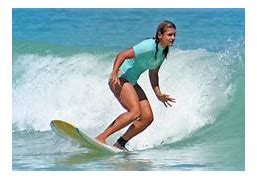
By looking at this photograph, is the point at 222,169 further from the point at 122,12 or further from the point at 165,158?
the point at 122,12

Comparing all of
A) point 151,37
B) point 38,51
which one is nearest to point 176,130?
point 151,37

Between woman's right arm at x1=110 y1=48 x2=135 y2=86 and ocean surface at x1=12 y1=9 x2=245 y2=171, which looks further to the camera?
ocean surface at x1=12 y1=9 x2=245 y2=171

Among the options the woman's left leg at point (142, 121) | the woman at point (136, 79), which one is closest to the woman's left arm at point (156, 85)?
the woman at point (136, 79)

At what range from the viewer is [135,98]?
771 cm

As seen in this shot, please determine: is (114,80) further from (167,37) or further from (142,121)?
(167,37)

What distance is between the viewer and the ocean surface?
7.77 meters

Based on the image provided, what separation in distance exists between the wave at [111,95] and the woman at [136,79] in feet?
0.18

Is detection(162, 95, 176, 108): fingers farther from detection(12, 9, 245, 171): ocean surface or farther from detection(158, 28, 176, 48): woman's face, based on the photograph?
detection(158, 28, 176, 48): woman's face

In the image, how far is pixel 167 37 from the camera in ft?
25.3

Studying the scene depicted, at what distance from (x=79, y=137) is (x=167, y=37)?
1.04 metres

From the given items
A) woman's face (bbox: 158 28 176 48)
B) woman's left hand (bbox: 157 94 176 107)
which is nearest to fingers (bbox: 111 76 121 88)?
woman's left hand (bbox: 157 94 176 107)

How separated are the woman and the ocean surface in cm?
6

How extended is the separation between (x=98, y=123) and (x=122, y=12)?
902 millimetres

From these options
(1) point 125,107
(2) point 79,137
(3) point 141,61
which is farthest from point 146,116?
(2) point 79,137
